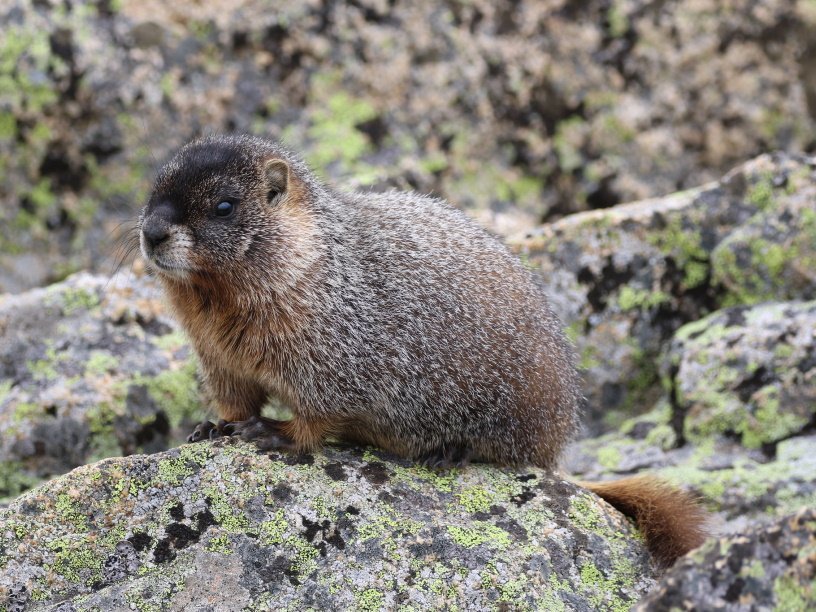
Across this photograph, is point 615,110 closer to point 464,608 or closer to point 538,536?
point 538,536

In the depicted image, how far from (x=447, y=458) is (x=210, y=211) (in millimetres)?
Answer: 1919

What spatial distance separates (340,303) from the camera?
5.53m

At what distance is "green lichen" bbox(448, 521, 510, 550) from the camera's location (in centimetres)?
477

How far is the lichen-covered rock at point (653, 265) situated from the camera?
7398 mm

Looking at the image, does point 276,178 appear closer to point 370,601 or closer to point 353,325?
point 353,325

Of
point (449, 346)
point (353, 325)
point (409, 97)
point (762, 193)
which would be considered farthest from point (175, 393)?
point (762, 193)

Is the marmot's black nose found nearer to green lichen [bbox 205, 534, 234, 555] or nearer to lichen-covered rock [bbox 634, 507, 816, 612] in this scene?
green lichen [bbox 205, 534, 234, 555]

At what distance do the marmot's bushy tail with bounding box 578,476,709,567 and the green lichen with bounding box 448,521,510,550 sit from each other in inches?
33.0

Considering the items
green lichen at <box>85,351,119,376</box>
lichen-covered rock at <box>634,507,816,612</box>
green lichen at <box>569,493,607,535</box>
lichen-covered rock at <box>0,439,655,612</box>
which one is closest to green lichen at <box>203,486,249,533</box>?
lichen-covered rock at <box>0,439,655,612</box>

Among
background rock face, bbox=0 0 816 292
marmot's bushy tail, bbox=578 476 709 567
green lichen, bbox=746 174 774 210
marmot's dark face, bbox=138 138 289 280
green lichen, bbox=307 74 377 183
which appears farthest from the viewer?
green lichen, bbox=307 74 377 183

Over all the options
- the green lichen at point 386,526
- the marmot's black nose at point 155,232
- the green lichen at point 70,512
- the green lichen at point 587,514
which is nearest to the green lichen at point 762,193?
the green lichen at point 587,514

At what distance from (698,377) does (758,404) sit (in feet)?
1.45

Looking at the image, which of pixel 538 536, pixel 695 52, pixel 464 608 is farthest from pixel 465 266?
pixel 695 52

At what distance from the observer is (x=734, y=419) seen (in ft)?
21.7
